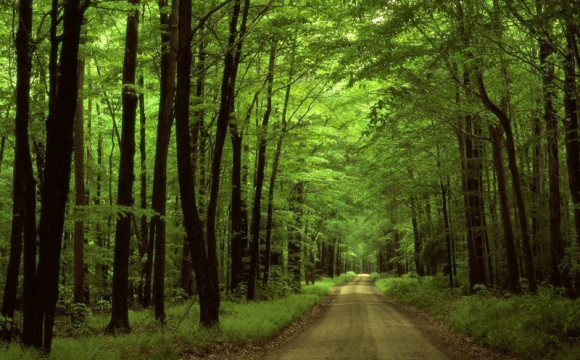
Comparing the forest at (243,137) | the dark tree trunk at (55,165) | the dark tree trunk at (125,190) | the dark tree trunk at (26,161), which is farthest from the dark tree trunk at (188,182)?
the dark tree trunk at (55,165)

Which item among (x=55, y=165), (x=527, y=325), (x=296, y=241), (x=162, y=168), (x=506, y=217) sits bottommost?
(x=527, y=325)

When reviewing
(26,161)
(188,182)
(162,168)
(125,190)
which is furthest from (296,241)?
(26,161)

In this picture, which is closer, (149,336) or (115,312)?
(149,336)

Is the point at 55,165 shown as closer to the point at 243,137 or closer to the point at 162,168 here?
the point at 162,168

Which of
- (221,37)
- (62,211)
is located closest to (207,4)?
(221,37)

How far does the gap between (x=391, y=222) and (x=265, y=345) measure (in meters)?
28.8

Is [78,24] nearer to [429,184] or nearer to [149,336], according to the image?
[149,336]

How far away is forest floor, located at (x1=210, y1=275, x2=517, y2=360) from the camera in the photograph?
33.1 ft

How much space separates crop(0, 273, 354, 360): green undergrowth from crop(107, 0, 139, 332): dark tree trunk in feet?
2.09

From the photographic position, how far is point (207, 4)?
14.5m

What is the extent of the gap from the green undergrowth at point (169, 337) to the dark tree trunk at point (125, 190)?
2.09 feet

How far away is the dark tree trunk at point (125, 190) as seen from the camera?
11.5 m

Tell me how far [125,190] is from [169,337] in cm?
390

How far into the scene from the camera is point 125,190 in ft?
38.1
